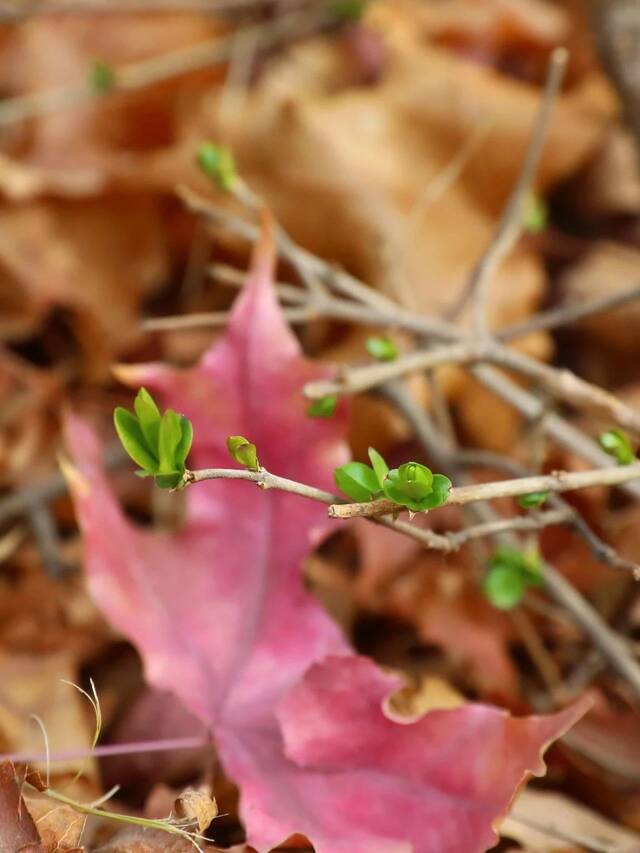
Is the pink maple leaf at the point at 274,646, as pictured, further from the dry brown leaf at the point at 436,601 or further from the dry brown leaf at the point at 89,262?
the dry brown leaf at the point at 89,262

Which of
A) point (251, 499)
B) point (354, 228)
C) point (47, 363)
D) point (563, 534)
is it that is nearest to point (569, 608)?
point (563, 534)

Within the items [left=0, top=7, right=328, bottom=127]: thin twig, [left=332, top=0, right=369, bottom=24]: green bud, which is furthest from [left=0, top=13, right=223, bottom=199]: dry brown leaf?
[left=332, top=0, right=369, bottom=24]: green bud

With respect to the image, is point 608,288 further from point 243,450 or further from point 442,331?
point 243,450

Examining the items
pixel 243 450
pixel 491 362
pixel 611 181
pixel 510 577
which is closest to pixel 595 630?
pixel 510 577

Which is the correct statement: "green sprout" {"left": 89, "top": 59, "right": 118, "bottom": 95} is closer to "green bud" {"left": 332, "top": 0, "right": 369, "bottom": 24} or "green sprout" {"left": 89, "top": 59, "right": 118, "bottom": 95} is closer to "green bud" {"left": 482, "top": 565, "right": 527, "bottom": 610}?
"green bud" {"left": 332, "top": 0, "right": 369, "bottom": 24}

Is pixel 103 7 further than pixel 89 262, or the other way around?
pixel 103 7
